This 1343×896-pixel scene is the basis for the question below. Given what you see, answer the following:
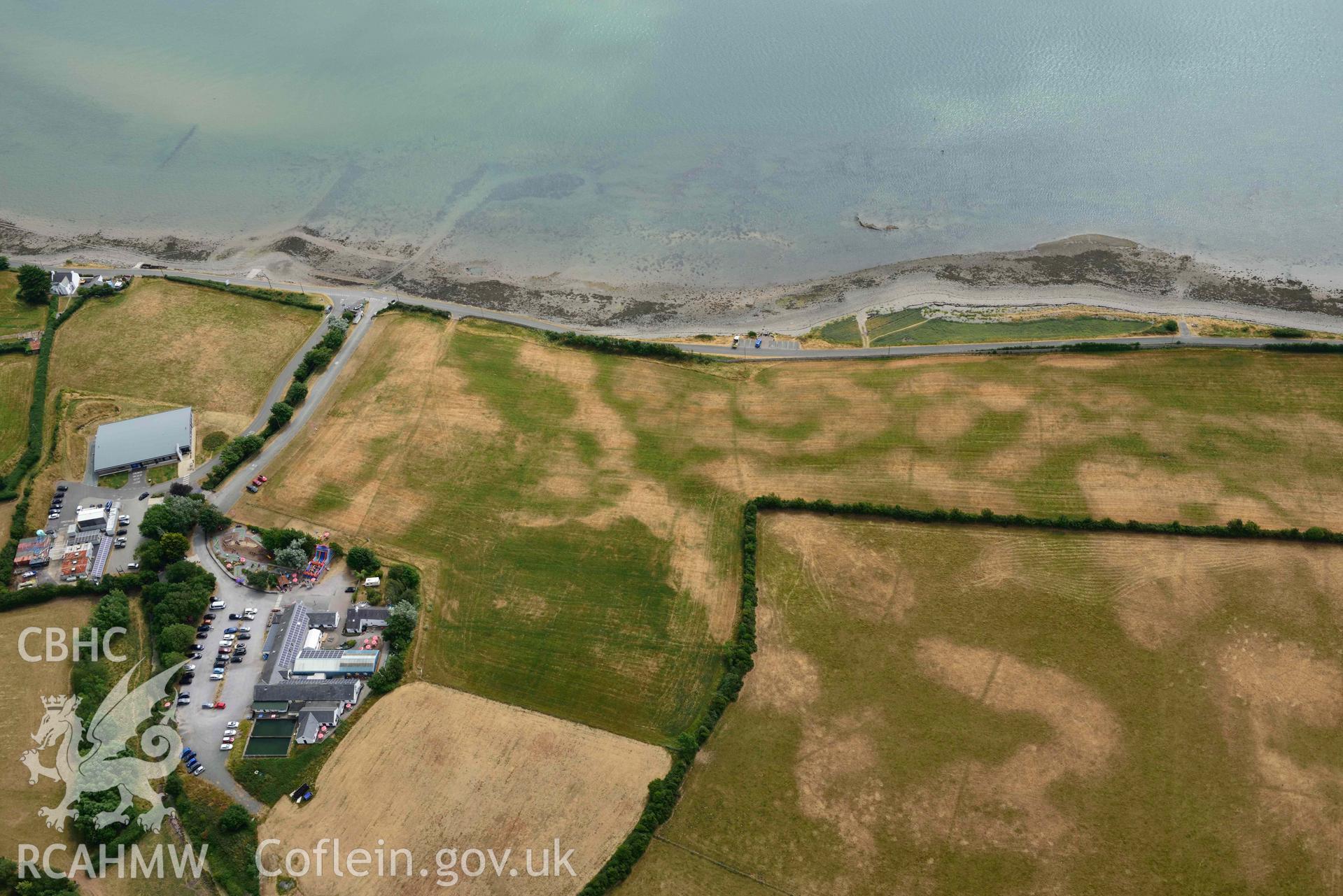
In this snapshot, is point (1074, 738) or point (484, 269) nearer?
point (1074, 738)

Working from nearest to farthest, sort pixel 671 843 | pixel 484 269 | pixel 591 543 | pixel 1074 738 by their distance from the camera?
pixel 671 843
pixel 1074 738
pixel 591 543
pixel 484 269

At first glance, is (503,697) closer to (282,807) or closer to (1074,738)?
(282,807)

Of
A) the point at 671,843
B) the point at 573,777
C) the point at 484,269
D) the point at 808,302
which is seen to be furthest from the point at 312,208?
the point at 671,843

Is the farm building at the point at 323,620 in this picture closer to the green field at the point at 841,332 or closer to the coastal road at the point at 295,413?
the coastal road at the point at 295,413

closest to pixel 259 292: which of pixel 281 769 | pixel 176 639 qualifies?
pixel 176 639

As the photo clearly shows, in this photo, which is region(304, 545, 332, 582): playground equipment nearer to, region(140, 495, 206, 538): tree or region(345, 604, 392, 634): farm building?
region(345, 604, 392, 634): farm building

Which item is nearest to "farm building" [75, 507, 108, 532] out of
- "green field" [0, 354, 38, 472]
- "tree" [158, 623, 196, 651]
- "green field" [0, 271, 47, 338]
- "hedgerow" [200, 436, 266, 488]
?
"hedgerow" [200, 436, 266, 488]

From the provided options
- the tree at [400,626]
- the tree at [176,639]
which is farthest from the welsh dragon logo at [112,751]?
the tree at [400,626]

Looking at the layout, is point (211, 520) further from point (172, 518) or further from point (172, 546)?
point (172, 546)
